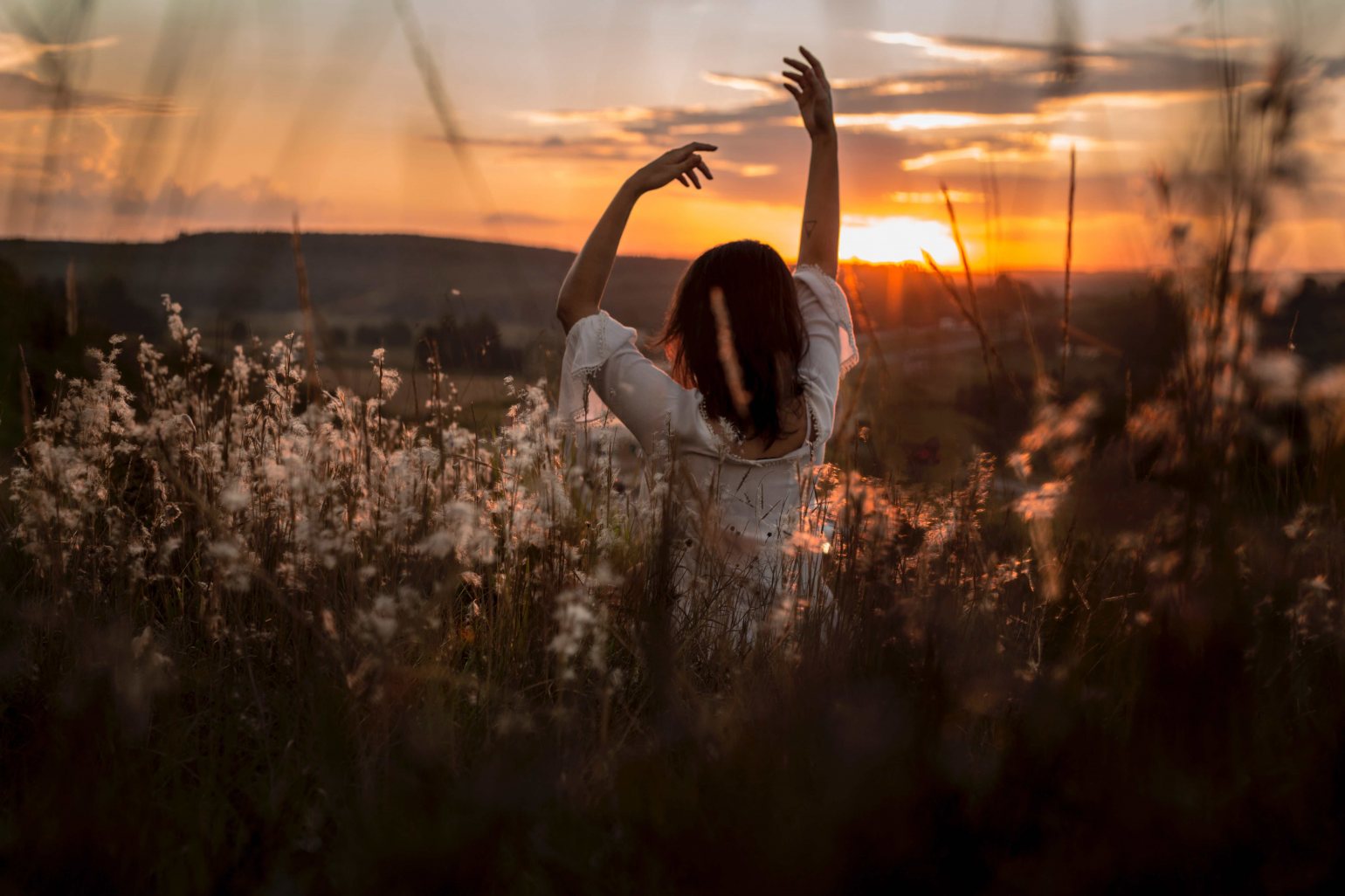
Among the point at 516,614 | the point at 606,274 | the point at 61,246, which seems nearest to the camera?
the point at 61,246

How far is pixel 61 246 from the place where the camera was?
2127mm

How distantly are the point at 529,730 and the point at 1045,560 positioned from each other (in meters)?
1.21

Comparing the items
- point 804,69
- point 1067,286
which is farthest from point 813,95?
point 1067,286

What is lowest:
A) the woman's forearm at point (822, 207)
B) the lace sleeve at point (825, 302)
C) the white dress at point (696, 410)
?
the white dress at point (696, 410)

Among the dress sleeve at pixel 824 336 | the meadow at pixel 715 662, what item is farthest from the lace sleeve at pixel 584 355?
the dress sleeve at pixel 824 336

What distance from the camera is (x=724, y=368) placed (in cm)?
296

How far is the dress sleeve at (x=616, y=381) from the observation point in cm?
308

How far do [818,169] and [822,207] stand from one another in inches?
4.9

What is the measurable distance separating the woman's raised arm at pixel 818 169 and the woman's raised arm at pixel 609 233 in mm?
397

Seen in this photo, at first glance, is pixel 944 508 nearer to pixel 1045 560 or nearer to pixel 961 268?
pixel 1045 560

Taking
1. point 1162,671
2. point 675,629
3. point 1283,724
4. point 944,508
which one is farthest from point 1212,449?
point 675,629

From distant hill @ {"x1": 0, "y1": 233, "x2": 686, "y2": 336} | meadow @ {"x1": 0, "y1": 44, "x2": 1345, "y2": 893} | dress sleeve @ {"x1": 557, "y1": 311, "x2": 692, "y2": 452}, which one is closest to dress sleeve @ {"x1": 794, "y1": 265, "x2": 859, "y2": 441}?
meadow @ {"x1": 0, "y1": 44, "x2": 1345, "y2": 893}

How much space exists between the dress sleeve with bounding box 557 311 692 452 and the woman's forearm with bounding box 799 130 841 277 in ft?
2.23

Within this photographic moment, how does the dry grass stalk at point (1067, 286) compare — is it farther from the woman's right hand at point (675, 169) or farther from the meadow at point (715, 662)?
the woman's right hand at point (675, 169)
